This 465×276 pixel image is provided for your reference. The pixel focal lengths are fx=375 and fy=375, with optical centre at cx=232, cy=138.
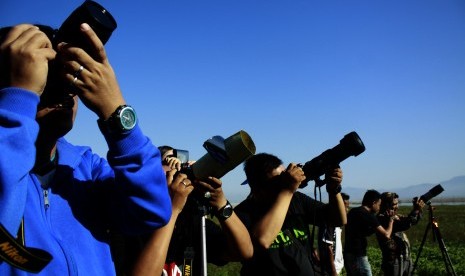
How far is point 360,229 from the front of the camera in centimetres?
711

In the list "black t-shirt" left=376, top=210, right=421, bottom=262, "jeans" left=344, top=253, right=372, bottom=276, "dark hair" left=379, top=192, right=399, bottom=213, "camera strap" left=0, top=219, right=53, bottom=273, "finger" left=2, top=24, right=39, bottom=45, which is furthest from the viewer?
"dark hair" left=379, top=192, right=399, bottom=213

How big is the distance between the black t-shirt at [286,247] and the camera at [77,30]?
225 cm

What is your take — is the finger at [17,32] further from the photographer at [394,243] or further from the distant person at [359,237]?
the photographer at [394,243]

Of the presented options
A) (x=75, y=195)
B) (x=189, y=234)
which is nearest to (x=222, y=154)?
(x=189, y=234)

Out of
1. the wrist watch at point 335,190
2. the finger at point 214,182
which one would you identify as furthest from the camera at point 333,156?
the finger at point 214,182

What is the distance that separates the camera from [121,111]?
1.21 meters

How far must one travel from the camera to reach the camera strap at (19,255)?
97 cm

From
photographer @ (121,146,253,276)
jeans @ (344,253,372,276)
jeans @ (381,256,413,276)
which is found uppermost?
photographer @ (121,146,253,276)

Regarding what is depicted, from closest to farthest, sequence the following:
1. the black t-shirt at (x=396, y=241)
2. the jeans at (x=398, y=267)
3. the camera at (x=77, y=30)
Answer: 1. the camera at (x=77, y=30)
2. the jeans at (x=398, y=267)
3. the black t-shirt at (x=396, y=241)

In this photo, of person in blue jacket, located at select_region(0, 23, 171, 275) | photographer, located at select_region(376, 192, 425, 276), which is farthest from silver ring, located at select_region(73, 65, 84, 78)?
photographer, located at select_region(376, 192, 425, 276)

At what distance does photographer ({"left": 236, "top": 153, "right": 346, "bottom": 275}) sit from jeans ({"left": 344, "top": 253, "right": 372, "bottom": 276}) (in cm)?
375

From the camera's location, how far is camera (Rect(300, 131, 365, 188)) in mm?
3137

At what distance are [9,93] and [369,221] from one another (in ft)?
23.1

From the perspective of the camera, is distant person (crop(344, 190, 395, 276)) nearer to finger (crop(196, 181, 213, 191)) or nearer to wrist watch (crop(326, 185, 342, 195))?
wrist watch (crop(326, 185, 342, 195))
